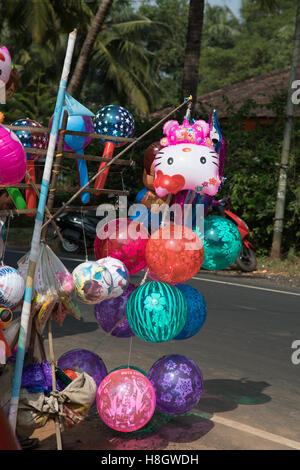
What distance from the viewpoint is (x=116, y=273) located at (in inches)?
149

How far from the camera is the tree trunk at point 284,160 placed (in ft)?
41.2

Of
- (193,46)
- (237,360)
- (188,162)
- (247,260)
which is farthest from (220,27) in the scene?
(188,162)

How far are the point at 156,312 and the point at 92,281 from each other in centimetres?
44

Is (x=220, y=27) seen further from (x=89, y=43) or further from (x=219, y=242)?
(x=219, y=242)

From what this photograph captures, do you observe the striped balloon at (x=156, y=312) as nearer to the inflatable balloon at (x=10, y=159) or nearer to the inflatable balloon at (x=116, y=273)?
the inflatable balloon at (x=116, y=273)

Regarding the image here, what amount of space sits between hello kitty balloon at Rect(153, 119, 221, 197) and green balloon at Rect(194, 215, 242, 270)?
316 millimetres

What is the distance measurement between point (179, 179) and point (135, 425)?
5.10 ft

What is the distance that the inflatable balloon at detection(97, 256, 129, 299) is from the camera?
3.79 meters

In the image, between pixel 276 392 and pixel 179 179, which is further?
pixel 276 392

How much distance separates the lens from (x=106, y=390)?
3.78 metres

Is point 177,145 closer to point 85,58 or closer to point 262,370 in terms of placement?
point 262,370

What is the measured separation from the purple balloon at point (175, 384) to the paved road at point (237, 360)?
8.3 inches

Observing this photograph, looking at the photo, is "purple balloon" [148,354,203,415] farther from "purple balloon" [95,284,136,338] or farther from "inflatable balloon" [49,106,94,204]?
"inflatable balloon" [49,106,94,204]

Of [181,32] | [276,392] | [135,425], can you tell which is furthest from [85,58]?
[181,32]
